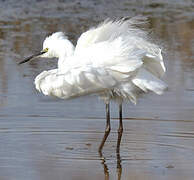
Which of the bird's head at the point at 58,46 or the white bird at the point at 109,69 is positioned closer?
the white bird at the point at 109,69

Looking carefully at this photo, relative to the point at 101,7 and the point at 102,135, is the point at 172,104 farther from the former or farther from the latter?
the point at 101,7

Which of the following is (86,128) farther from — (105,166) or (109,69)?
(109,69)

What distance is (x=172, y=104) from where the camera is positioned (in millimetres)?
9664

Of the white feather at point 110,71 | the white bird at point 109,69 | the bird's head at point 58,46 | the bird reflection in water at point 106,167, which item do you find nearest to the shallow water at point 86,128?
the bird reflection in water at point 106,167

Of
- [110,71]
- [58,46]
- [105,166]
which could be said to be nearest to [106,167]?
[105,166]

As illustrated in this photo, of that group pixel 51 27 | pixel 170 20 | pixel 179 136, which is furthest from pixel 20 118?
pixel 170 20

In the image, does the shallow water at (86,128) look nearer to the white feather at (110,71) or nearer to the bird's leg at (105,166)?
the bird's leg at (105,166)

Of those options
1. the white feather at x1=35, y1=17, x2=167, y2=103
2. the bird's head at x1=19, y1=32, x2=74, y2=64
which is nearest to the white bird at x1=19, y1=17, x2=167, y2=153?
the white feather at x1=35, y1=17, x2=167, y2=103

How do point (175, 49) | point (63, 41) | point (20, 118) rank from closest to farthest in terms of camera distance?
point (63, 41) < point (20, 118) < point (175, 49)

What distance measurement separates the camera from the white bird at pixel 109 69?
289 inches

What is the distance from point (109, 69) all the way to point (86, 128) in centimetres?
146

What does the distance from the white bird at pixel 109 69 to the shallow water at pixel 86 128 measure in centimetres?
44

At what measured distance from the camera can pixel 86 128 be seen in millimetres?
8711

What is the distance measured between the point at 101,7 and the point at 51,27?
2379mm
